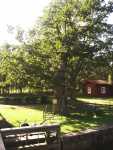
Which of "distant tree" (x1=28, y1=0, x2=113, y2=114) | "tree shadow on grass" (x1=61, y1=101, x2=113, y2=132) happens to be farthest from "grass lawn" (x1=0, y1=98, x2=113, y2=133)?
"distant tree" (x1=28, y1=0, x2=113, y2=114)

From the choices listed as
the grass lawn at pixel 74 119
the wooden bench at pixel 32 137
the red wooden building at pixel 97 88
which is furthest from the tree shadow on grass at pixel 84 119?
the red wooden building at pixel 97 88

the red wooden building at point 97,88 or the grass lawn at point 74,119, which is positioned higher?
the red wooden building at point 97,88

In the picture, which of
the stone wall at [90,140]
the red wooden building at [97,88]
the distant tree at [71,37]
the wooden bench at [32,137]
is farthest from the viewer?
the red wooden building at [97,88]

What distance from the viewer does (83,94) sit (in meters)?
57.8

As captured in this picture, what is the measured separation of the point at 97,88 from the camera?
58.0m

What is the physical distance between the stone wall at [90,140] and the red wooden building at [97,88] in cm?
3428

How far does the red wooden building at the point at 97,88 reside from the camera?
57.8m

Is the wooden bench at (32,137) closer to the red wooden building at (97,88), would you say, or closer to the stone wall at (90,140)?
the stone wall at (90,140)

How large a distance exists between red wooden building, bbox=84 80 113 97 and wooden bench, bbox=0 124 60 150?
3847cm

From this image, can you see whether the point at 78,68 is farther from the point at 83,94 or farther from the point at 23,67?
the point at 83,94

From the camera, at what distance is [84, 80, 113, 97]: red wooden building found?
190 feet

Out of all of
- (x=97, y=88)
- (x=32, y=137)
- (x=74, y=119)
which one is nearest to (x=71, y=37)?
(x=74, y=119)

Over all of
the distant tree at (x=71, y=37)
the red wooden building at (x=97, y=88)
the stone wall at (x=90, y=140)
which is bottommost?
the stone wall at (x=90, y=140)

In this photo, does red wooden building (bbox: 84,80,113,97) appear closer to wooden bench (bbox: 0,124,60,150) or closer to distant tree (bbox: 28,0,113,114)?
distant tree (bbox: 28,0,113,114)
